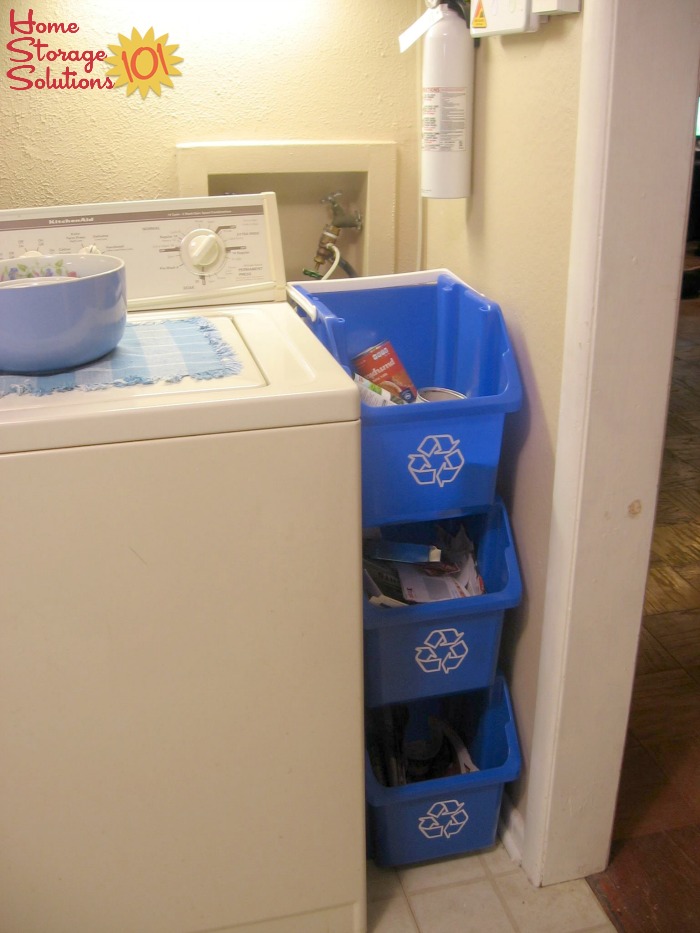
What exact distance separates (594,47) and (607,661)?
81 centimetres

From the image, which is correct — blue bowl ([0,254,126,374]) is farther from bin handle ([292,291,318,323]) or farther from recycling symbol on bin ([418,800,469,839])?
recycling symbol on bin ([418,800,469,839])

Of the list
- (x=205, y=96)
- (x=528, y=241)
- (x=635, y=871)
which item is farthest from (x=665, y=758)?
(x=205, y=96)

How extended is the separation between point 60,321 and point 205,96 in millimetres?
682

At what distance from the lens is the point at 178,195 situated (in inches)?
60.7

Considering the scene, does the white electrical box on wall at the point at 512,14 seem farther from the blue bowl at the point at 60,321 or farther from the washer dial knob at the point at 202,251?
the blue bowl at the point at 60,321

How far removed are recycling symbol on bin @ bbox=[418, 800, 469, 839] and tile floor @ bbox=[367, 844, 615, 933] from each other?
0.24 feet


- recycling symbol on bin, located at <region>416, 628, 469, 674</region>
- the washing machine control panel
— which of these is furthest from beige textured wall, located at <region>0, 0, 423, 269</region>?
recycling symbol on bin, located at <region>416, 628, 469, 674</region>

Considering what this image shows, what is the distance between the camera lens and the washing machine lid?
0.93 m

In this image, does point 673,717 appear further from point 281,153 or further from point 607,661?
point 281,153

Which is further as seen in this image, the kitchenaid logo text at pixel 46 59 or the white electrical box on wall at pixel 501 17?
the kitchenaid logo text at pixel 46 59

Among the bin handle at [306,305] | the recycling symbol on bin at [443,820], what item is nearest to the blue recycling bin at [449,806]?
the recycling symbol on bin at [443,820]

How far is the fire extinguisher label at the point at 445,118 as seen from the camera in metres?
1.30

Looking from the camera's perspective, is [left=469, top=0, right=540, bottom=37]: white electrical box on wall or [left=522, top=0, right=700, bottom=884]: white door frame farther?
[left=469, top=0, right=540, bottom=37]: white electrical box on wall

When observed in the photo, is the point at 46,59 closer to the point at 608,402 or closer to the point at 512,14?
the point at 512,14
